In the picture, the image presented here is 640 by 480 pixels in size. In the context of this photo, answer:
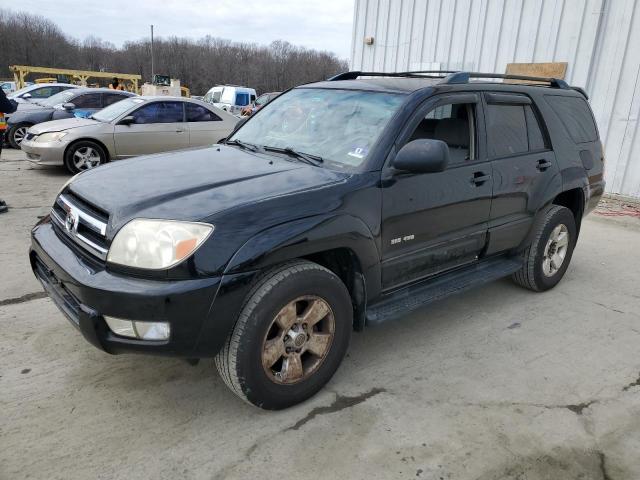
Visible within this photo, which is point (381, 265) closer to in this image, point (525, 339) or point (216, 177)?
point (216, 177)

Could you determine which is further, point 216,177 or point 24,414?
point 216,177

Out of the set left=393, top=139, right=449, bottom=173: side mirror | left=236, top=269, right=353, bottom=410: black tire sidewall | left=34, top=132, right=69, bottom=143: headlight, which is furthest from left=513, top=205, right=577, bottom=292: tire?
left=34, top=132, right=69, bottom=143: headlight

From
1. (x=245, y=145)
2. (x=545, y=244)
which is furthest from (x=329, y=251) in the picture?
(x=545, y=244)

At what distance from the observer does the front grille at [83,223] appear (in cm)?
249

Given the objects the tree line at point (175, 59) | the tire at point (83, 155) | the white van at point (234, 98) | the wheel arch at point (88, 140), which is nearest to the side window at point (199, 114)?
the wheel arch at point (88, 140)

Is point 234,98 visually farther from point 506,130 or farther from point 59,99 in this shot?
point 506,130

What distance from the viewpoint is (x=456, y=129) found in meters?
3.68

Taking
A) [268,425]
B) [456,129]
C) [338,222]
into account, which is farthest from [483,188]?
[268,425]

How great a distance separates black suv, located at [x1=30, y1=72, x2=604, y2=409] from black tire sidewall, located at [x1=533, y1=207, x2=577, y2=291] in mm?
46

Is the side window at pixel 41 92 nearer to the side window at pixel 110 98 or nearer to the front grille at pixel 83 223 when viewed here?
the side window at pixel 110 98

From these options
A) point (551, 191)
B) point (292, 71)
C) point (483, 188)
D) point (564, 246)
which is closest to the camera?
point (483, 188)

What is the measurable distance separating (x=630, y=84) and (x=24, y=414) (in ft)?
30.5

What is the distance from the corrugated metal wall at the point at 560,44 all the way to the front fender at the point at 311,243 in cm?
743

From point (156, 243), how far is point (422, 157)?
1512 millimetres
